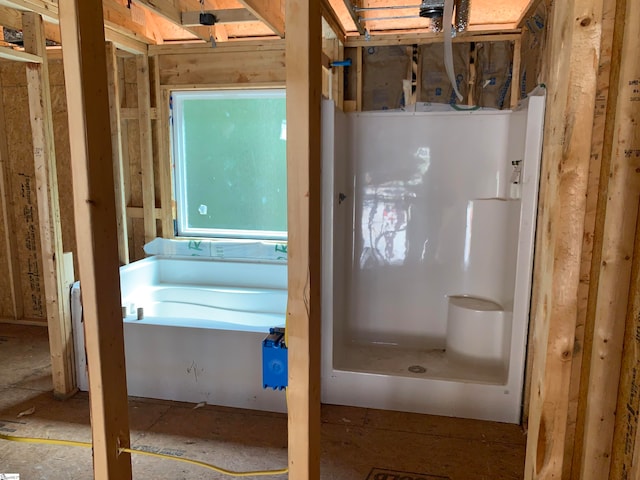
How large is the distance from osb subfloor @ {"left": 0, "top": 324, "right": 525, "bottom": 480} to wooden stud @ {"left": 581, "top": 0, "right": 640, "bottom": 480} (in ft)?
3.39

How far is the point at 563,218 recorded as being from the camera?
1.04 m

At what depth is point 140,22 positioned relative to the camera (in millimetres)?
3412

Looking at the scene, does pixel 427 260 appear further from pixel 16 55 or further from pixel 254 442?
pixel 16 55

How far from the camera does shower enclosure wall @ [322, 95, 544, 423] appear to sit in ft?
8.13

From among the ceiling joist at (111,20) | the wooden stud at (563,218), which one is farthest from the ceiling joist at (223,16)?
the wooden stud at (563,218)

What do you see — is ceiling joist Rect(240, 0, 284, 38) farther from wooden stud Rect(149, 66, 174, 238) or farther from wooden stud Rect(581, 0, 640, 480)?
wooden stud Rect(581, 0, 640, 480)

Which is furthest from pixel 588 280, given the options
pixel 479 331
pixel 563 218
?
pixel 479 331

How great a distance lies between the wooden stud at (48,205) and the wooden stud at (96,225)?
5.72 feet

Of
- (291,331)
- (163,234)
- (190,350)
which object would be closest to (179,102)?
(163,234)

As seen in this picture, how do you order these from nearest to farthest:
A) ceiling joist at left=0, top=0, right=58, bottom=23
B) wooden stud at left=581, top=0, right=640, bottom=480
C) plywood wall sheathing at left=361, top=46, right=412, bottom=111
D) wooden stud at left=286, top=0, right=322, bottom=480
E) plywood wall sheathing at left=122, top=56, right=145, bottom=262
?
wooden stud at left=286, top=0, right=322, bottom=480
wooden stud at left=581, top=0, right=640, bottom=480
ceiling joist at left=0, top=0, right=58, bottom=23
plywood wall sheathing at left=361, top=46, right=412, bottom=111
plywood wall sheathing at left=122, top=56, right=145, bottom=262

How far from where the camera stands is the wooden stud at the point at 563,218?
3.27 feet

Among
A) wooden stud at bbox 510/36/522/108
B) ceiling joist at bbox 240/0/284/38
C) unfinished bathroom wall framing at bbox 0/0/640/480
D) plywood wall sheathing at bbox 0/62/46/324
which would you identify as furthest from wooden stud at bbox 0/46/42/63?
wooden stud at bbox 510/36/522/108

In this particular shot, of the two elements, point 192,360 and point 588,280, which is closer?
point 588,280

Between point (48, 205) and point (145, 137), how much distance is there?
1.31 meters
